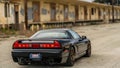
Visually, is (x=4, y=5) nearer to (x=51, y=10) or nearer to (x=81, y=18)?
(x=51, y=10)

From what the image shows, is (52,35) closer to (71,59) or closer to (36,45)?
(71,59)

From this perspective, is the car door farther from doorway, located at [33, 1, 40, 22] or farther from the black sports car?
doorway, located at [33, 1, 40, 22]

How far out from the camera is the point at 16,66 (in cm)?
1307

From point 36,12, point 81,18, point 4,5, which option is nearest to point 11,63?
point 4,5

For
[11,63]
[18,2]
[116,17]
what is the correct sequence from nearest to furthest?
1. [11,63]
2. [18,2]
3. [116,17]

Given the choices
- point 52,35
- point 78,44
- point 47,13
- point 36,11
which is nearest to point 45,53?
point 52,35

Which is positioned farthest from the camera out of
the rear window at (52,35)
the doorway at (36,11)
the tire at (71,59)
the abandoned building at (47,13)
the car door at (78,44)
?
the doorway at (36,11)

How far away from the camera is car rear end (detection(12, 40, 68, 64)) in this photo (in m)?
12.0

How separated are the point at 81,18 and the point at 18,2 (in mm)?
24630

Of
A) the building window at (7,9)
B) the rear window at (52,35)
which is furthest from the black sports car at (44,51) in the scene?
the building window at (7,9)

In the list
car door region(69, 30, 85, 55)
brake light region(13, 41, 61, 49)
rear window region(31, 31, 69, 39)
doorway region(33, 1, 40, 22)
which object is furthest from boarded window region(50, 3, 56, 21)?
brake light region(13, 41, 61, 49)

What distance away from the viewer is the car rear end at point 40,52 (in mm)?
12031

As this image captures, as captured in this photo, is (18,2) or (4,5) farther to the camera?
(18,2)

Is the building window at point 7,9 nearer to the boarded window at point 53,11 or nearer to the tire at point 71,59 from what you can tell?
the boarded window at point 53,11
